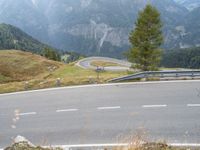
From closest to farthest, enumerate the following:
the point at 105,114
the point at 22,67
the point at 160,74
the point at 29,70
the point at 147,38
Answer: the point at 105,114, the point at 160,74, the point at 147,38, the point at 29,70, the point at 22,67

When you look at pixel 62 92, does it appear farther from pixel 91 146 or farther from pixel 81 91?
pixel 91 146

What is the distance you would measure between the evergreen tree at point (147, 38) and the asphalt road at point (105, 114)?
2546 cm

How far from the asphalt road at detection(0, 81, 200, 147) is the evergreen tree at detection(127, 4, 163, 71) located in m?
25.5

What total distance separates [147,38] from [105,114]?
105ft

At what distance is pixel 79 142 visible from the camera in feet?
36.9

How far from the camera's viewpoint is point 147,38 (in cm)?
4475

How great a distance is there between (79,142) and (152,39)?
3502cm

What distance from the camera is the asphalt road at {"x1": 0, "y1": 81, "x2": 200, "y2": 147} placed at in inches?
452

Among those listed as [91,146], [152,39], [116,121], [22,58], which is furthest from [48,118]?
[22,58]

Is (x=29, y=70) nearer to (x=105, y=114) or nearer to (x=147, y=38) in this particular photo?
(x=147, y=38)

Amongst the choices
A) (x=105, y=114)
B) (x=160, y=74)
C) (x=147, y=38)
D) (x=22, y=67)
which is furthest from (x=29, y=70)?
(x=105, y=114)

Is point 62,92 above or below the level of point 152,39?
below

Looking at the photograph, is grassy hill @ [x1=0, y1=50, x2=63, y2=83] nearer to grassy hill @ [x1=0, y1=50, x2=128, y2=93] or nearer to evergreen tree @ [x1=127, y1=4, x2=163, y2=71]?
grassy hill @ [x1=0, y1=50, x2=128, y2=93]

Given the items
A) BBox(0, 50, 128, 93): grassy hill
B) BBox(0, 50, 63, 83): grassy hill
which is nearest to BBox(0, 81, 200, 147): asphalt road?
BBox(0, 50, 128, 93): grassy hill
